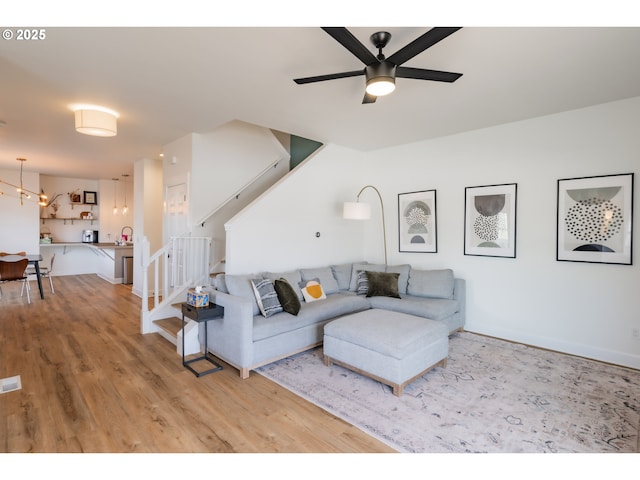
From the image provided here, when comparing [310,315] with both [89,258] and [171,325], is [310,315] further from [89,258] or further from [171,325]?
[89,258]

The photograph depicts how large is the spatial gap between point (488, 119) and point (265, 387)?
3.95 m

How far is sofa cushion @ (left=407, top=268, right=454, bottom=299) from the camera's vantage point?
14.4 feet

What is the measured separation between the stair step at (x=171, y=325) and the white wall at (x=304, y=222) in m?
1.01

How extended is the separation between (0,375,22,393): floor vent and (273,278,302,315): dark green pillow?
2392 millimetres

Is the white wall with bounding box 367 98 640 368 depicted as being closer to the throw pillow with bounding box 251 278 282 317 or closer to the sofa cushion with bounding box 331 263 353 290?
the sofa cushion with bounding box 331 263 353 290

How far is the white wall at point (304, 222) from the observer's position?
14.1ft

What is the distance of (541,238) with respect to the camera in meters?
3.93

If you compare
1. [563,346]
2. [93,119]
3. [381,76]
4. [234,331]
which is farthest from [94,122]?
[563,346]

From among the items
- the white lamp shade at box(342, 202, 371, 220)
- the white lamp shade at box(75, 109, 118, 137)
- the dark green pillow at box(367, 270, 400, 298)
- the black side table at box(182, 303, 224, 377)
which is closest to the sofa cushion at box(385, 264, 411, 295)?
the dark green pillow at box(367, 270, 400, 298)

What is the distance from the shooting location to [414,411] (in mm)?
2510

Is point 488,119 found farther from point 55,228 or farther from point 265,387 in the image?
point 55,228

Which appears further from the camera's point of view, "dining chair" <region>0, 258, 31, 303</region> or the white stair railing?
"dining chair" <region>0, 258, 31, 303</region>

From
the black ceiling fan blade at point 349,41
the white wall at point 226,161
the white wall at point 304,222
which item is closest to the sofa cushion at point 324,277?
the white wall at point 304,222
